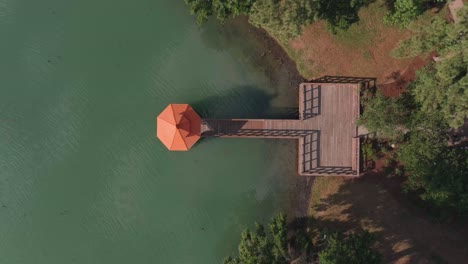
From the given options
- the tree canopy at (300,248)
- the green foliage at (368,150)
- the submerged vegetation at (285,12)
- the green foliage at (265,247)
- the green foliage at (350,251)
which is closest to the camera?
the submerged vegetation at (285,12)

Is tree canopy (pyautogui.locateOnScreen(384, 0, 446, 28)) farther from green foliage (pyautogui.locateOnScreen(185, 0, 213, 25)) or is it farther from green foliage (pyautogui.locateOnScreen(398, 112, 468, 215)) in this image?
green foliage (pyautogui.locateOnScreen(185, 0, 213, 25))

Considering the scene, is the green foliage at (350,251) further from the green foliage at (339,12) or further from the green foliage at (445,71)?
the green foliage at (339,12)

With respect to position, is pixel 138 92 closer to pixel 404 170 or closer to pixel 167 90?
pixel 167 90

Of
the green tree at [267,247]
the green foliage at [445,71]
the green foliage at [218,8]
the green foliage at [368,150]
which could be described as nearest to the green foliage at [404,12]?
the green foliage at [445,71]

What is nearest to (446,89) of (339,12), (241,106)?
(339,12)

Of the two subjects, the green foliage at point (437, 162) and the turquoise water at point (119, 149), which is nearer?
the green foliage at point (437, 162)

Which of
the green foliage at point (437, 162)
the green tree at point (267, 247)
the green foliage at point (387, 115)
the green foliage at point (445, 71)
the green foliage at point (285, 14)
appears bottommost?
the green tree at point (267, 247)
